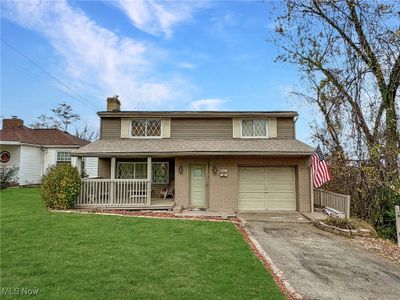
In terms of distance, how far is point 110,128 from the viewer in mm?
15266

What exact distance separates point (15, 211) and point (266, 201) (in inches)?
433

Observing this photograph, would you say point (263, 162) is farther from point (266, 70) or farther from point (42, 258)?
point (42, 258)

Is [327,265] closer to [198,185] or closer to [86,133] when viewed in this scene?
[198,185]

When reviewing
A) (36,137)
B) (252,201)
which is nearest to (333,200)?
(252,201)

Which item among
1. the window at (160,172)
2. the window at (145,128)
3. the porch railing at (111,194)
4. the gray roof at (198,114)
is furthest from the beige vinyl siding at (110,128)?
the porch railing at (111,194)

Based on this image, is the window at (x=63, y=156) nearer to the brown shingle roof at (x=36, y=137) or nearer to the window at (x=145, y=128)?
the brown shingle roof at (x=36, y=137)

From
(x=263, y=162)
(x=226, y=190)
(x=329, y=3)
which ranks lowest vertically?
(x=226, y=190)

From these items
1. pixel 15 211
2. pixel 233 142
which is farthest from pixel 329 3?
pixel 15 211

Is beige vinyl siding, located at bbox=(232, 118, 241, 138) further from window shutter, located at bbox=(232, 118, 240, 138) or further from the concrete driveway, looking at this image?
the concrete driveway

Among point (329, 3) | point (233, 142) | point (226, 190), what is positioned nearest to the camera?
point (226, 190)

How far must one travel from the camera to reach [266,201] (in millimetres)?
13375

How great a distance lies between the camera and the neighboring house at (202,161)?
1255cm

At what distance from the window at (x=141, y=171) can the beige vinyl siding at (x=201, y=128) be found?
6.10 feet

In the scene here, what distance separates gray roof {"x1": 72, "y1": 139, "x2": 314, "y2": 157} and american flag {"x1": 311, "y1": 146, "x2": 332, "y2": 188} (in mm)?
408
